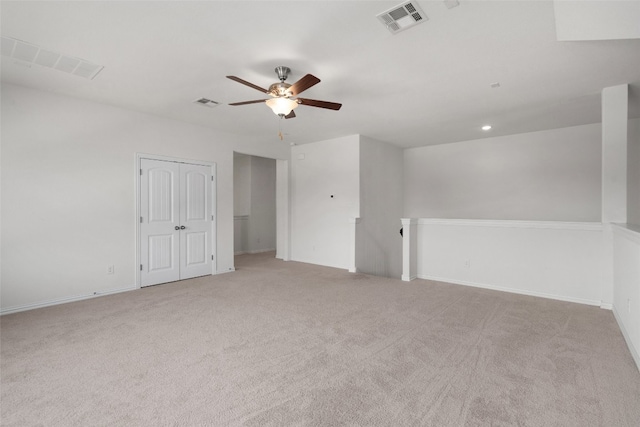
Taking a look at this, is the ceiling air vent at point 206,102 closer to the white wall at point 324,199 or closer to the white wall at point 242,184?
the white wall at point 324,199

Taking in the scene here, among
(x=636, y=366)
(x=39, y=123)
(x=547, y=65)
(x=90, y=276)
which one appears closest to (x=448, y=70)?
(x=547, y=65)

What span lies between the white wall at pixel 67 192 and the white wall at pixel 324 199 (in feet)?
9.25

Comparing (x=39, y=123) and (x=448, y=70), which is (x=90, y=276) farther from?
Answer: (x=448, y=70)

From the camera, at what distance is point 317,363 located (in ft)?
7.77

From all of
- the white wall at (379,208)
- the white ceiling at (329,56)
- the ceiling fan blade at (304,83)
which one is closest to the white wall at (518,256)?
the white wall at (379,208)

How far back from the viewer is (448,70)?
10.6 feet

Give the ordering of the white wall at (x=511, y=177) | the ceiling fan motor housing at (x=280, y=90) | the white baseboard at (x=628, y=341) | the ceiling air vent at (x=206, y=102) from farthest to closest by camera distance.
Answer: the white wall at (x=511, y=177) < the ceiling air vent at (x=206, y=102) < the ceiling fan motor housing at (x=280, y=90) < the white baseboard at (x=628, y=341)

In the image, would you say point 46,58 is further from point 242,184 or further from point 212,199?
point 242,184

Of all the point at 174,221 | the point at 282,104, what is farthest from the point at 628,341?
the point at 174,221

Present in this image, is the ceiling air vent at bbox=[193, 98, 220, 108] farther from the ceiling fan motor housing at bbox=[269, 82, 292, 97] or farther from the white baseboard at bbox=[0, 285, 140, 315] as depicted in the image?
the white baseboard at bbox=[0, 285, 140, 315]

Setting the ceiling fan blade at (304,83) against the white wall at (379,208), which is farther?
the white wall at (379,208)

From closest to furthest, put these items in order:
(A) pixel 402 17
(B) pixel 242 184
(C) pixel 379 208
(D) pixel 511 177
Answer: (A) pixel 402 17
(D) pixel 511 177
(C) pixel 379 208
(B) pixel 242 184

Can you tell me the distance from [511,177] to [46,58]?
7435mm

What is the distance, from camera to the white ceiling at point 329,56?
7.43 feet
